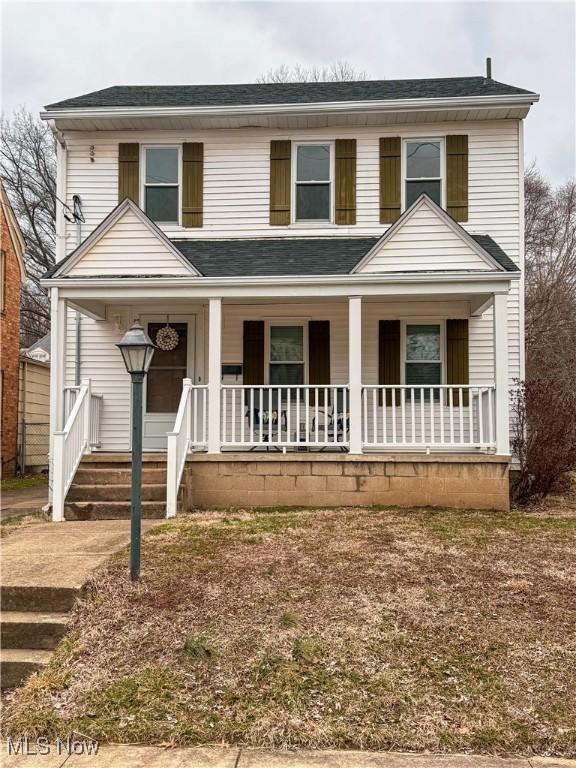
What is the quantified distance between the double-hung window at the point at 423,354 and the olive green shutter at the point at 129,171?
17.6 feet

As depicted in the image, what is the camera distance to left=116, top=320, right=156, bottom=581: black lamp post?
4.64m

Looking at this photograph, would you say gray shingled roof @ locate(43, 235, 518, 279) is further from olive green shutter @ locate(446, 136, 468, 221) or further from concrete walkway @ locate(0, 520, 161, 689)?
concrete walkway @ locate(0, 520, 161, 689)

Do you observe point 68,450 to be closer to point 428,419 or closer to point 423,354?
point 428,419

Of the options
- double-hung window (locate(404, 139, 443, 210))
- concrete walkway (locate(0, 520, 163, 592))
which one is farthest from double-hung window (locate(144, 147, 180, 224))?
concrete walkway (locate(0, 520, 163, 592))

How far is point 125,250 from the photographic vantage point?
28.0 ft

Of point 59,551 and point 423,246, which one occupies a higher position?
point 423,246

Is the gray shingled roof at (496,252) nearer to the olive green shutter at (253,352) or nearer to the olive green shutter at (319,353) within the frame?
the olive green shutter at (319,353)

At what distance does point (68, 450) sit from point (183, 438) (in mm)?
1492

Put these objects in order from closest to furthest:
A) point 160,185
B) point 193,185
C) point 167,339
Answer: point 167,339
point 193,185
point 160,185

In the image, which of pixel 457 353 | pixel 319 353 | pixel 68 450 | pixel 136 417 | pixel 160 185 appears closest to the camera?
pixel 136 417

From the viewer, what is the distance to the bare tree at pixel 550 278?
2166cm

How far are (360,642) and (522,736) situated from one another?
1.09 metres

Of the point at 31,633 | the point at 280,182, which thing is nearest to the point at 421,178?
the point at 280,182

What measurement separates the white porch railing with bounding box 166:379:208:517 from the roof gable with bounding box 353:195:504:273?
3.02 metres
